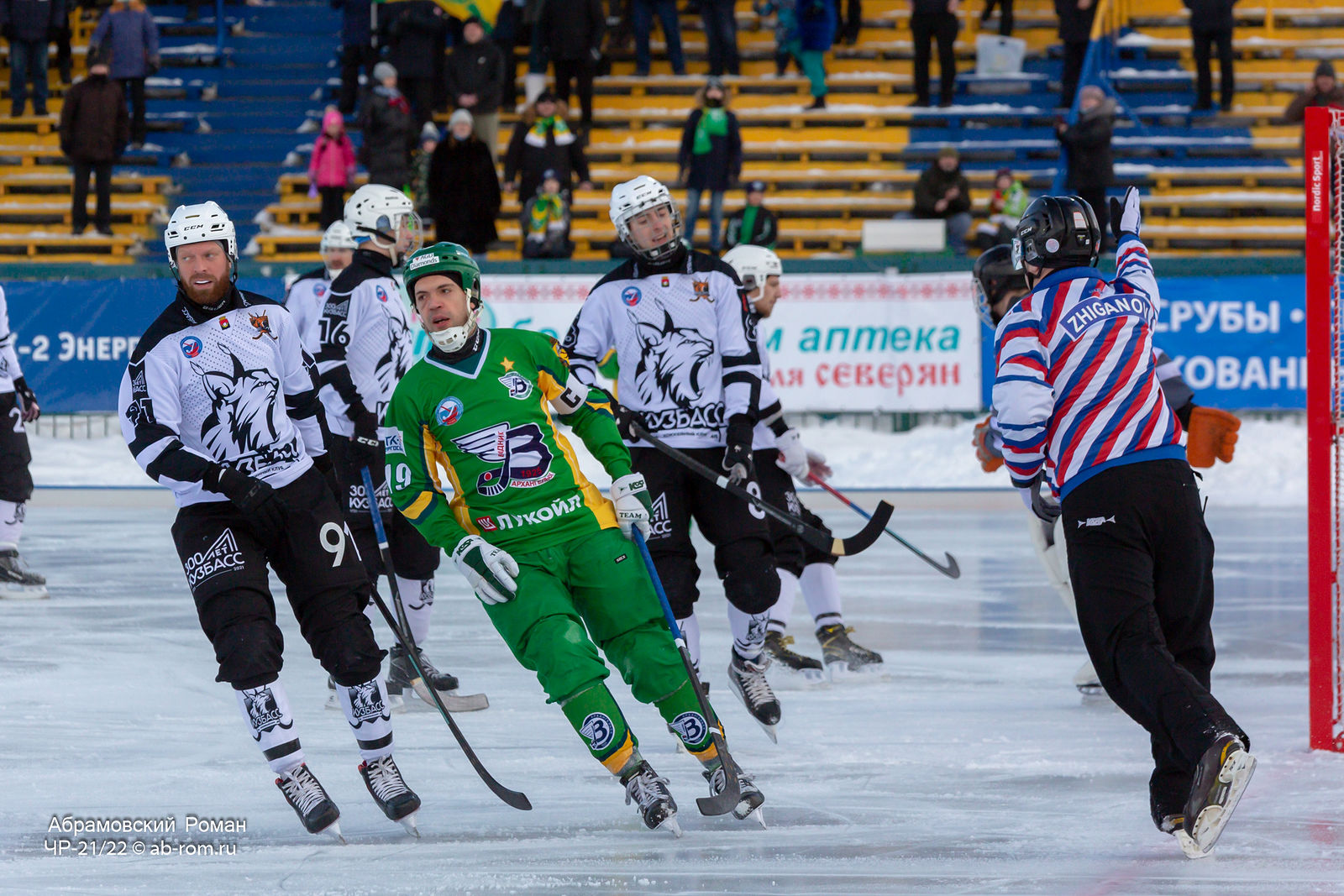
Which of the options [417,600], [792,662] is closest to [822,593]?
→ [792,662]

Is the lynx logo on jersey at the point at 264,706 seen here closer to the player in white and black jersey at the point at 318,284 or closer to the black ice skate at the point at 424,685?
the black ice skate at the point at 424,685

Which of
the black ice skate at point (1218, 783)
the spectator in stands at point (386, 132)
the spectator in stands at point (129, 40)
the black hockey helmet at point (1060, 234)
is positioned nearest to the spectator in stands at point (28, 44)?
the spectator in stands at point (129, 40)

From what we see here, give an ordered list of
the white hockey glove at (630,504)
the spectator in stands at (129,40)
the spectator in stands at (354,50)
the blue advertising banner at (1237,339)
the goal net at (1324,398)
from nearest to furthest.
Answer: the white hockey glove at (630,504), the goal net at (1324,398), the blue advertising banner at (1237,339), the spectator in stands at (129,40), the spectator in stands at (354,50)

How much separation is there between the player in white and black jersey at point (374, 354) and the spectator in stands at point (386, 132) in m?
9.62

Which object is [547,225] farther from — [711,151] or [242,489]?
[242,489]

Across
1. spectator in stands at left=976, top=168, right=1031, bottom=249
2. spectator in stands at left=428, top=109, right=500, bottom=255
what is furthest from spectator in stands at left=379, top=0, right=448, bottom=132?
spectator in stands at left=976, top=168, right=1031, bottom=249

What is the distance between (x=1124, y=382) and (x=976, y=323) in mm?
9395

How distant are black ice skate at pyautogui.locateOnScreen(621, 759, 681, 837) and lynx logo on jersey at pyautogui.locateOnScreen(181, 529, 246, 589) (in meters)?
1.23

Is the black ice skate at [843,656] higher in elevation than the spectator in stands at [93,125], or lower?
lower

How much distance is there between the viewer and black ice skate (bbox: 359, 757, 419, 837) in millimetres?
4609

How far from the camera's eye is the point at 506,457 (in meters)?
4.71

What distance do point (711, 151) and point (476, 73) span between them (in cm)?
252

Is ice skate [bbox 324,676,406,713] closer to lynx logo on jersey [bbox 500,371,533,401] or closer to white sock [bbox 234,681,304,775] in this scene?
white sock [bbox 234,681,304,775]

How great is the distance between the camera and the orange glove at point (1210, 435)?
516 centimetres
